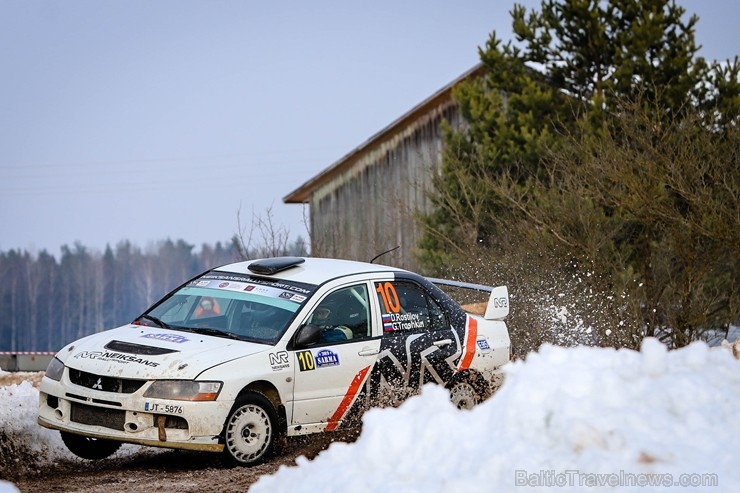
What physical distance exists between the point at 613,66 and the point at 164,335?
18367 millimetres

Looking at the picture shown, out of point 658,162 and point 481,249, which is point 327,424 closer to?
point 658,162

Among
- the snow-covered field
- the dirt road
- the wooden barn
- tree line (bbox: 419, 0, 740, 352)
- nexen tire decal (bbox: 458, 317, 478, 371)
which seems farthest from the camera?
the wooden barn

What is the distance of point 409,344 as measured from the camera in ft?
31.5

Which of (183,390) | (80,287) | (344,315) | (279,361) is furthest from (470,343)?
(80,287)

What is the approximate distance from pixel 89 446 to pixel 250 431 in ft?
5.18

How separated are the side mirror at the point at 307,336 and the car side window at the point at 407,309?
0.79 m

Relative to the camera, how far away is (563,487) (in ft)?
14.8

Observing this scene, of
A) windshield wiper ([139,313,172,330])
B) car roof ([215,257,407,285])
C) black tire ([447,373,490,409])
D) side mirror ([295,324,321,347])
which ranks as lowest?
black tire ([447,373,490,409])

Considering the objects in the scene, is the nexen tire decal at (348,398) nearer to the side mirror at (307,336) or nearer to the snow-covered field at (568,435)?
the side mirror at (307,336)

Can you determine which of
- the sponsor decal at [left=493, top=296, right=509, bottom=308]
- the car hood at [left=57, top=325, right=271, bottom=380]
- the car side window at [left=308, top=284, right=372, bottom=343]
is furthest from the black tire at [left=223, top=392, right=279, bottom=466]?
the sponsor decal at [left=493, top=296, right=509, bottom=308]

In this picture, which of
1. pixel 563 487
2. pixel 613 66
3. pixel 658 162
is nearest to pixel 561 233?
pixel 658 162

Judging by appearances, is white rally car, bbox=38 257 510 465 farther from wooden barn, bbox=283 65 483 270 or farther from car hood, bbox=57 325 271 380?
wooden barn, bbox=283 65 483 270

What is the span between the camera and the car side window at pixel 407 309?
9.64 metres

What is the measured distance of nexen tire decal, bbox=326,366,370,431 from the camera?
899cm
